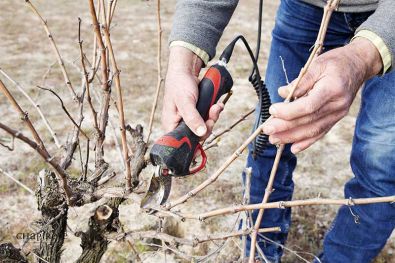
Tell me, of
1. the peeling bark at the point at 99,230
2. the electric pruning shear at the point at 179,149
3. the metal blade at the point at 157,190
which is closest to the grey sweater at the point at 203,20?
the electric pruning shear at the point at 179,149

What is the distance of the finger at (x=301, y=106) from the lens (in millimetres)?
983

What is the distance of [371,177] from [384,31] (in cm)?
62

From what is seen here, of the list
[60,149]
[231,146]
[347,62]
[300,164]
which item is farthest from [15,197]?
[347,62]

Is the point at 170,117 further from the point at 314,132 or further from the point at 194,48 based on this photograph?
the point at 314,132

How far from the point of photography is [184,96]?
49.6 inches

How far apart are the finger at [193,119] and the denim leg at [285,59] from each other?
2.50 feet

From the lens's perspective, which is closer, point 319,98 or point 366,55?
point 319,98

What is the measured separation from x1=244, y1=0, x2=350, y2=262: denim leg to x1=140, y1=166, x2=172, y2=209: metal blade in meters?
0.69

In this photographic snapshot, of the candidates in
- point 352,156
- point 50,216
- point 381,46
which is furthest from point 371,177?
point 50,216

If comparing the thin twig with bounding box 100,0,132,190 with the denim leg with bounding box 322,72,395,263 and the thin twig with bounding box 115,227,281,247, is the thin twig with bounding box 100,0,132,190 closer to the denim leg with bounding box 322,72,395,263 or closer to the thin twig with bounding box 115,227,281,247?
the thin twig with bounding box 115,227,281,247

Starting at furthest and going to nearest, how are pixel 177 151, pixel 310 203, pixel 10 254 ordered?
pixel 10 254, pixel 177 151, pixel 310 203

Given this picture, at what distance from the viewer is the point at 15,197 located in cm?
246

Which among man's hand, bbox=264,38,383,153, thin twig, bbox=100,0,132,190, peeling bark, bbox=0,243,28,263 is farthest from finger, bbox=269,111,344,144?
peeling bark, bbox=0,243,28,263

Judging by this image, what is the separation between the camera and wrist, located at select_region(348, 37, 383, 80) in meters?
1.14
